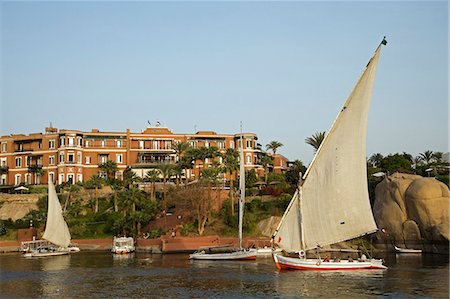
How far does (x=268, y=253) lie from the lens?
218 ft

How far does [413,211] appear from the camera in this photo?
62469 mm

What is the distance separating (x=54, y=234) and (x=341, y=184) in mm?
43331

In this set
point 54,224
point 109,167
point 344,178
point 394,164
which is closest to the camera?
point 344,178

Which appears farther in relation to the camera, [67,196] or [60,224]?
[67,196]

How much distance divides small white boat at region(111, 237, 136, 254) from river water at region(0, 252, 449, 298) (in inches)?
411

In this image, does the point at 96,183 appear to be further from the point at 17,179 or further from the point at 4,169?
the point at 4,169

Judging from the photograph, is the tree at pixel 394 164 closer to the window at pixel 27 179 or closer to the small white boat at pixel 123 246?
the small white boat at pixel 123 246

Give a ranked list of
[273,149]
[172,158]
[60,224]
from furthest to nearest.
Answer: [273,149], [172,158], [60,224]

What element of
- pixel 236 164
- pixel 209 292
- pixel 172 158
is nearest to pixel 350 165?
pixel 209 292

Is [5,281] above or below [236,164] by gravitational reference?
below

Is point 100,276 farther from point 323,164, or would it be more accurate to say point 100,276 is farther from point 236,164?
point 236,164

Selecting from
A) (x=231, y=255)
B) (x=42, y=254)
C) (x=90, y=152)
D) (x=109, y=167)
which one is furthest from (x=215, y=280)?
(x=90, y=152)

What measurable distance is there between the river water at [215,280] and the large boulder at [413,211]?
3.57 m

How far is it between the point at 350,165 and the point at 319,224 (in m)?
4.82
